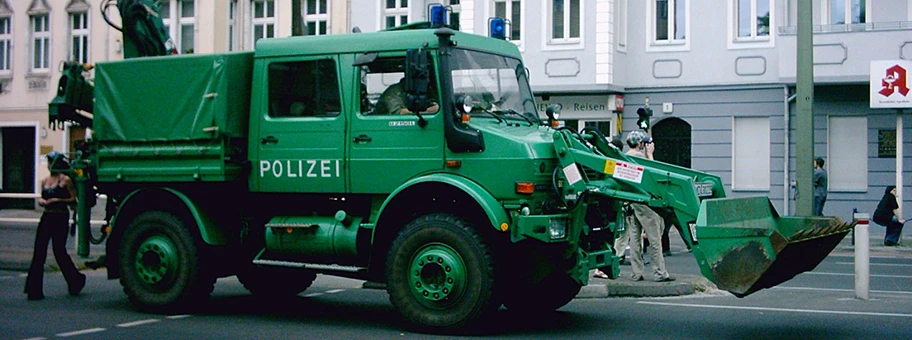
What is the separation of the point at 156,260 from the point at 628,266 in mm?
7081

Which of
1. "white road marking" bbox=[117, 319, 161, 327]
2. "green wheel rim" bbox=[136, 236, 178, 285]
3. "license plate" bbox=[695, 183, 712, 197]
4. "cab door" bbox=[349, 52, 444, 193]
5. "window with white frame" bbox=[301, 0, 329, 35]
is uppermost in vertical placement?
"window with white frame" bbox=[301, 0, 329, 35]

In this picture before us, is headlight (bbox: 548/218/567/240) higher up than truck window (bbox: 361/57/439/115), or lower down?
lower down

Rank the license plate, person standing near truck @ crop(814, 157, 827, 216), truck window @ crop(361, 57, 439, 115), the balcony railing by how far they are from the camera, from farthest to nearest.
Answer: the balcony railing
person standing near truck @ crop(814, 157, 827, 216)
truck window @ crop(361, 57, 439, 115)
the license plate

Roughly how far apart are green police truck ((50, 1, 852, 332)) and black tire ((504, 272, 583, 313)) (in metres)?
0.02

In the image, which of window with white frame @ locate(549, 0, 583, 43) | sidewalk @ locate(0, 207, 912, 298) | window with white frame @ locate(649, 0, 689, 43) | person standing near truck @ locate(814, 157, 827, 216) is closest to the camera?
sidewalk @ locate(0, 207, 912, 298)

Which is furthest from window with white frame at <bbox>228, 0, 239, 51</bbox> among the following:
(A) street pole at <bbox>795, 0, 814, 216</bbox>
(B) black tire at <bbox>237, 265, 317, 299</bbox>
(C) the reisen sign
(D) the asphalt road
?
(B) black tire at <bbox>237, 265, 317, 299</bbox>

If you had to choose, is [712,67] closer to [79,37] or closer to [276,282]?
[276,282]

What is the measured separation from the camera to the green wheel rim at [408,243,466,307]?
32.9 ft

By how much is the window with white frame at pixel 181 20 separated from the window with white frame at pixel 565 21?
10.8m

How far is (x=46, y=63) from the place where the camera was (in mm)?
36375

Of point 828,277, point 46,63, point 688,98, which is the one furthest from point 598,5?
point 46,63

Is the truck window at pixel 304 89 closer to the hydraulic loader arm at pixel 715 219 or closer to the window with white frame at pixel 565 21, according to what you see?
the hydraulic loader arm at pixel 715 219

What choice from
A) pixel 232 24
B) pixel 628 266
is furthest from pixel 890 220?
pixel 232 24

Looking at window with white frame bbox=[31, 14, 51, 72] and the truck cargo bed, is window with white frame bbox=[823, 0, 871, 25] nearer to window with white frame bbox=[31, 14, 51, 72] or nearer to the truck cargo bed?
the truck cargo bed
